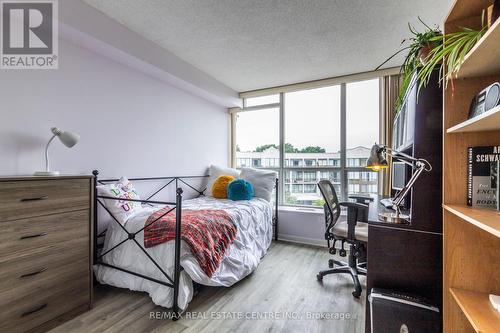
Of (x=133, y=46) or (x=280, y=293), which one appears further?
(x=133, y=46)

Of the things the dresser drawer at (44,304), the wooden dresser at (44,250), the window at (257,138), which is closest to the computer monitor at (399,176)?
the window at (257,138)

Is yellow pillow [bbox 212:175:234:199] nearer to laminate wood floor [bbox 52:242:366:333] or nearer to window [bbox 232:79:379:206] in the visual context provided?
window [bbox 232:79:379:206]

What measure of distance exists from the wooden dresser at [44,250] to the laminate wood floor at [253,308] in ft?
0.57

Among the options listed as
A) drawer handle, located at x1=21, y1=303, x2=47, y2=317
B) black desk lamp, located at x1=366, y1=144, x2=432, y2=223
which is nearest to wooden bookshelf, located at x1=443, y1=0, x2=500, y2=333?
black desk lamp, located at x1=366, y1=144, x2=432, y2=223

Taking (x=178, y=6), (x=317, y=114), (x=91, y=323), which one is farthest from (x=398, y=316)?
(x=317, y=114)

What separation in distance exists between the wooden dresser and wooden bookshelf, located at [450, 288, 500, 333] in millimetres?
2137

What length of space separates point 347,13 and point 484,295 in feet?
6.80

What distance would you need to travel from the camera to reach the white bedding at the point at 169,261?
1744 mm

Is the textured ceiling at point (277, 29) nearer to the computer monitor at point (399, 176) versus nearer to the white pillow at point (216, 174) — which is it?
the computer monitor at point (399, 176)

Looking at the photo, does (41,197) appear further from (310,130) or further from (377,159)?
(310,130)

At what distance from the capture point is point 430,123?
1.20m

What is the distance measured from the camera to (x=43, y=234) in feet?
4.89

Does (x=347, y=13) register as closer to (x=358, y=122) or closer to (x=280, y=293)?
(x=358, y=122)

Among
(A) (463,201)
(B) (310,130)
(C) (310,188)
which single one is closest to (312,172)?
(C) (310,188)
